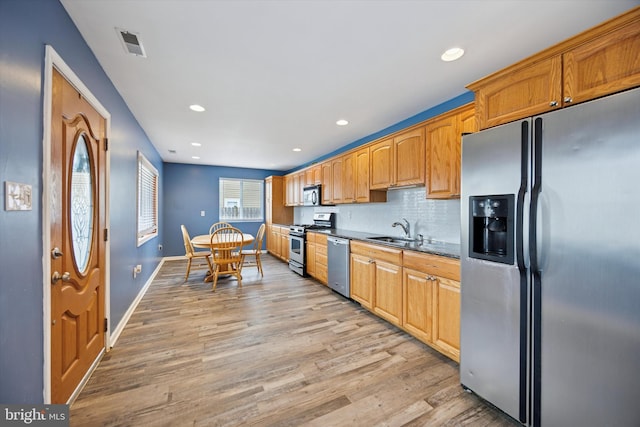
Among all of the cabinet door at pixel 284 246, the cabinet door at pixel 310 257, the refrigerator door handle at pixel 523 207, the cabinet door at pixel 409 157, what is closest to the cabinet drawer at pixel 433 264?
the refrigerator door handle at pixel 523 207

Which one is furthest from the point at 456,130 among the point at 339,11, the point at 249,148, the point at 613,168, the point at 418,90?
the point at 249,148

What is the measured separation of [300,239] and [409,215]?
2.26 m

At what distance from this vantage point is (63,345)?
152 cm

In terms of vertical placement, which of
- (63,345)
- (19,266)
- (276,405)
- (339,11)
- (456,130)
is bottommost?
(276,405)

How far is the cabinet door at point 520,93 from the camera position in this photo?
141cm

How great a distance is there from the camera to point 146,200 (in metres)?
4.29

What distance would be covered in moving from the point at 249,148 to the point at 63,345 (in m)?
3.95

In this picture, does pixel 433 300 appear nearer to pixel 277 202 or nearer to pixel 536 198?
pixel 536 198

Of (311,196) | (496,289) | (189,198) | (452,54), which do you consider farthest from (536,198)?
(189,198)

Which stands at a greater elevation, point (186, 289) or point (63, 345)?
point (63, 345)

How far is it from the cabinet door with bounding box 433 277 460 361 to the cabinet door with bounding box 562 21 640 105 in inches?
56.5

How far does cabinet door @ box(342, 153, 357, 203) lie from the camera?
3867 mm

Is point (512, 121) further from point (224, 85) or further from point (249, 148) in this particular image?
point (249, 148)

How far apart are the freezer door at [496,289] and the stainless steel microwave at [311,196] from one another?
3.31 m
